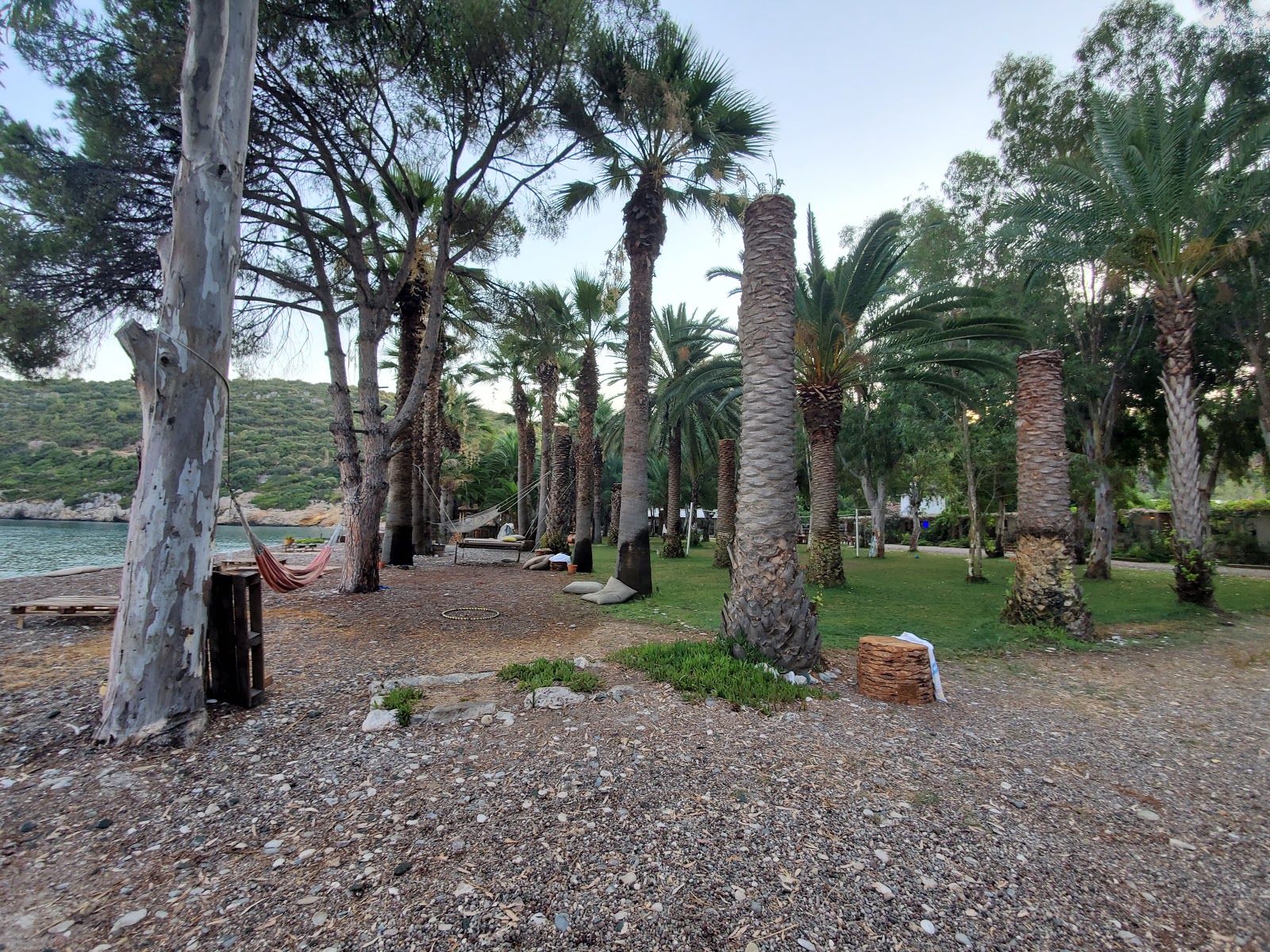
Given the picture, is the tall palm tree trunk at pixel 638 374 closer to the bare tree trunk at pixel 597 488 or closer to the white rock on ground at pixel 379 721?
the bare tree trunk at pixel 597 488

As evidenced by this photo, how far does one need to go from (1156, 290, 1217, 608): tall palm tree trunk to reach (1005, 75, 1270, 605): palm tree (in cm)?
1

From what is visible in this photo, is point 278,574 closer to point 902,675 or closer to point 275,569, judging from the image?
point 275,569

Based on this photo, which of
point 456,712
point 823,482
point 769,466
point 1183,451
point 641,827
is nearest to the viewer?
point 641,827

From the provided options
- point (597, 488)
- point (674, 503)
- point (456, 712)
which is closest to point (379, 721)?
point (456, 712)

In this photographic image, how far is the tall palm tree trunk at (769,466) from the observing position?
4547mm

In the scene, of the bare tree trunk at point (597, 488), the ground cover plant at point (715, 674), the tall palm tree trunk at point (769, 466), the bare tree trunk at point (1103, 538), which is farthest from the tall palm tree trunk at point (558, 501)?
the bare tree trunk at point (1103, 538)

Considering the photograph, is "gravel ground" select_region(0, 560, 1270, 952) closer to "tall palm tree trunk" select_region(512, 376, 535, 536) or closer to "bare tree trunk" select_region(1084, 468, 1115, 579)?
"bare tree trunk" select_region(1084, 468, 1115, 579)

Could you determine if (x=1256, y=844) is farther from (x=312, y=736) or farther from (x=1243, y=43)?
(x=1243, y=43)

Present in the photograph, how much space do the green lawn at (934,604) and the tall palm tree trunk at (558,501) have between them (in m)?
2.17

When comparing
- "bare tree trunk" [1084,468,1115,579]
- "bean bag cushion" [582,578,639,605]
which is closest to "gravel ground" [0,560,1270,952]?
"bean bag cushion" [582,578,639,605]

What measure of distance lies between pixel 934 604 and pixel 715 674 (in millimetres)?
6641

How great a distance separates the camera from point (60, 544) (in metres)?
20.1

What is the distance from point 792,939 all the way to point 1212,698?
4.98m

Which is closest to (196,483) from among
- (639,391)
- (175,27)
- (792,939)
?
(792,939)
